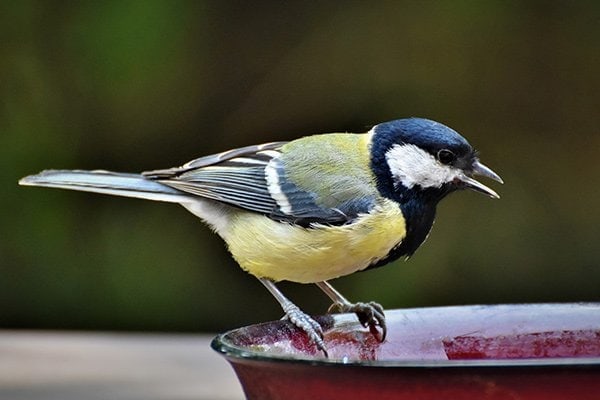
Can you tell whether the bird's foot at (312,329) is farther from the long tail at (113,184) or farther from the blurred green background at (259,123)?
the blurred green background at (259,123)

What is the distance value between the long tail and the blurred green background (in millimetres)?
1263

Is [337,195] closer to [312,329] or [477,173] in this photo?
[477,173]

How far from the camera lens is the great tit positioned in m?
1.56

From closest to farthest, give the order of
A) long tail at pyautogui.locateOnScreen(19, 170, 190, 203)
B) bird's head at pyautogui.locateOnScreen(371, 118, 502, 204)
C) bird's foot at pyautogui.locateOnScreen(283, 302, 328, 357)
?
bird's foot at pyautogui.locateOnScreen(283, 302, 328, 357) → bird's head at pyautogui.locateOnScreen(371, 118, 502, 204) → long tail at pyautogui.locateOnScreen(19, 170, 190, 203)

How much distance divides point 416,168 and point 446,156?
0.05m

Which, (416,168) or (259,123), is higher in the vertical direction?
(416,168)

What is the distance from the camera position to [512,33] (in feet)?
10.2

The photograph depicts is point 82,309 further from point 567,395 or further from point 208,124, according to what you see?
point 567,395

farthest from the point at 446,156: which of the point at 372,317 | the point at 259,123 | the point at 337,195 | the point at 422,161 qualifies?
the point at 259,123

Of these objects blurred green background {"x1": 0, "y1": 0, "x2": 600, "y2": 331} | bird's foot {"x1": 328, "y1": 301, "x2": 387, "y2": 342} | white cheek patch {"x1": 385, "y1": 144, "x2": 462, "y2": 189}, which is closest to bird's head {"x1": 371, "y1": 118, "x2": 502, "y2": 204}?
white cheek patch {"x1": 385, "y1": 144, "x2": 462, "y2": 189}

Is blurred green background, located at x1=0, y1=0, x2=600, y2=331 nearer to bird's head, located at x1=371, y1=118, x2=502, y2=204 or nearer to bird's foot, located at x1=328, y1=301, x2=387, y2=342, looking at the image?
bird's head, located at x1=371, y1=118, x2=502, y2=204

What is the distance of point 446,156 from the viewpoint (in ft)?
5.05

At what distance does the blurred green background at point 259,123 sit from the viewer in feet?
10.1

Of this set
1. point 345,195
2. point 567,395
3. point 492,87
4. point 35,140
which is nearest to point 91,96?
point 35,140
